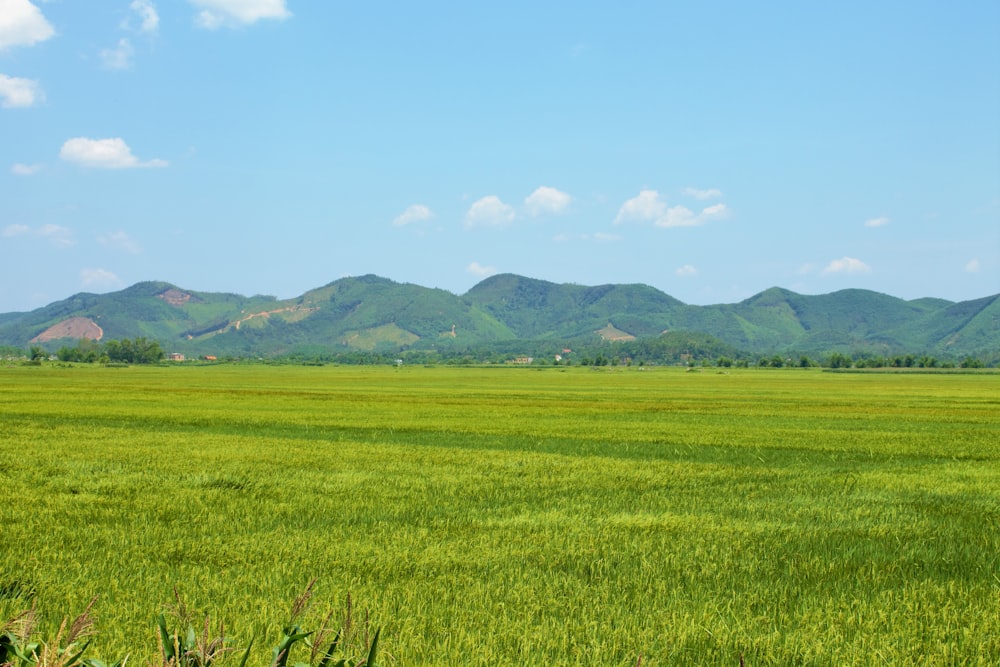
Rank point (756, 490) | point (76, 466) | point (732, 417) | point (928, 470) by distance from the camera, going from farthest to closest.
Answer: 1. point (732, 417)
2. point (928, 470)
3. point (76, 466)
4. point (756, 490)

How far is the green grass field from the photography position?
263 inches

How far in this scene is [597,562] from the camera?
9.19 metres

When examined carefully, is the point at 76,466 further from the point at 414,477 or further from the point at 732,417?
the point at 732,417

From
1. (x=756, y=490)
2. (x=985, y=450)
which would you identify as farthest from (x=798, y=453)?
(x=756, y=490)

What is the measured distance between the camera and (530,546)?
1003 centimetres

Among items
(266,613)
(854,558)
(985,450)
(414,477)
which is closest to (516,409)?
(985,450)

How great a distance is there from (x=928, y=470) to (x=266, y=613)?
60.7ft

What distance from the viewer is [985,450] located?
82.9 ft

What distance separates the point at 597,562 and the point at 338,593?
123 inches

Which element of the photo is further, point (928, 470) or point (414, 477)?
point (928, 470)

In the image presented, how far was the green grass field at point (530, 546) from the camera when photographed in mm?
6688

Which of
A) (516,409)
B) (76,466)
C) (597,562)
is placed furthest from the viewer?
(516,409)

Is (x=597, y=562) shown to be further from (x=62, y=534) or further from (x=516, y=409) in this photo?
(x=516, y=409)

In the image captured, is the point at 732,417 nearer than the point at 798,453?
No
